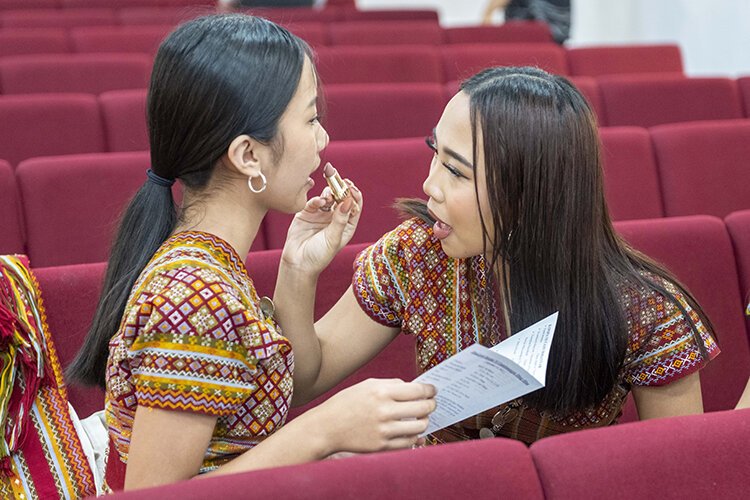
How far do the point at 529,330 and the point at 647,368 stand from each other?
194mm

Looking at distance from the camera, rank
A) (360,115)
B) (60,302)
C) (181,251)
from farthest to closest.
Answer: (360,115)
(60,302)
(181,251)

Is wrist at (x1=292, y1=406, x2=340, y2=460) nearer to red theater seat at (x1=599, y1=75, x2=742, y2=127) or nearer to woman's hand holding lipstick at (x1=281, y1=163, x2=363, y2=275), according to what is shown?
woman's hand holding lipstick at (x1=281, y1=163, x2=363, y2=275)

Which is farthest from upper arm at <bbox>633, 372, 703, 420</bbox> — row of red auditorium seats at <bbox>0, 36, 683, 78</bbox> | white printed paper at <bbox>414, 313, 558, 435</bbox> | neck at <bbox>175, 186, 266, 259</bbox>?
row of red auditorium seats at <bbox>0, 36, 683, 78</bbox>

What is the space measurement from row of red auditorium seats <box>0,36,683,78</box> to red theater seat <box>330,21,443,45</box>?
0.04 metres

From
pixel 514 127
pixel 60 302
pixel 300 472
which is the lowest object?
pixel 60 302

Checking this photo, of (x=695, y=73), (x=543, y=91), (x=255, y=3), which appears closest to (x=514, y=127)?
Answer: (x=543, y=91)

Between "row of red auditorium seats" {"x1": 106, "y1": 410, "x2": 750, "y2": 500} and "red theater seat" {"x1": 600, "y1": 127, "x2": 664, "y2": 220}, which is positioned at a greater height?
"row of red auditorium seats" {"x1": 106, "y1": 410, "x2": 750, "y2": 500}

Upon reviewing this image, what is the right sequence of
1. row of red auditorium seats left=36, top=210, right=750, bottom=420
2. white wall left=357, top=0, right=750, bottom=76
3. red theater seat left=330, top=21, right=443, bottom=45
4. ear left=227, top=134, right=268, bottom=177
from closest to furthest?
ear left=227, top=134, right=268, bottom=177 → row of red auditorium seats left=36, top=210, right=750, bottom=420 → red theater seat left=330, top=21, right=443, bottom=45 → white wall left=357, top=0, right=750, bottom=76

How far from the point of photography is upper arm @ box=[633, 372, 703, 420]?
1012mm

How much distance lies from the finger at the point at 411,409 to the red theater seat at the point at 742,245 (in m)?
0.71

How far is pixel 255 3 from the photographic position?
3883mm

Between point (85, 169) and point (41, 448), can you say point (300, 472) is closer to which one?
point (41, 448)

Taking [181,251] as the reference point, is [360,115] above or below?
below

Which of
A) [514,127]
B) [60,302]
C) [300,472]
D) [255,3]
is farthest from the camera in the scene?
[255,3]
